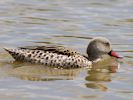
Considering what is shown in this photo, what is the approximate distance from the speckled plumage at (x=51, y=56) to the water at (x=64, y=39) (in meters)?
0.25

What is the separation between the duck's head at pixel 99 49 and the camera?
14.5 metres

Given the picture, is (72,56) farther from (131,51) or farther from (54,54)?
(131,51)

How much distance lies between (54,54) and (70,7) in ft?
22.6

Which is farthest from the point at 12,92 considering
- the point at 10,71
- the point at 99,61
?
the point at 99,61

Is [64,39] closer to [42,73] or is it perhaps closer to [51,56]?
[51,56]

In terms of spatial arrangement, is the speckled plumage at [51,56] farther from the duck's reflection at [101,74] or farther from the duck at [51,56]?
the duck's reflection at [101,74]

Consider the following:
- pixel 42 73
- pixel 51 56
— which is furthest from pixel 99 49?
pixel 42 73

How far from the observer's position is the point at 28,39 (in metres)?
16.3

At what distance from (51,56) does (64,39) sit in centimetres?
272

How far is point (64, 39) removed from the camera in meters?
16.6

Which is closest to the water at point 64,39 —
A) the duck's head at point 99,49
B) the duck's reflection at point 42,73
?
the duck's reflection at point 42,73

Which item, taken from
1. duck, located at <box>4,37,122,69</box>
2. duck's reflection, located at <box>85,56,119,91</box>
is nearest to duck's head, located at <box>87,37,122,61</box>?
duck's reflection, located at <box>85,56,119,91</box>

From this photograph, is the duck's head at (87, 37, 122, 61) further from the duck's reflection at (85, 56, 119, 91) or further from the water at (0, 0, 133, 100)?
the water at (0, 0, 133, 100)

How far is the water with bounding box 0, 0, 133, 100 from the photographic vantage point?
1178 cm
